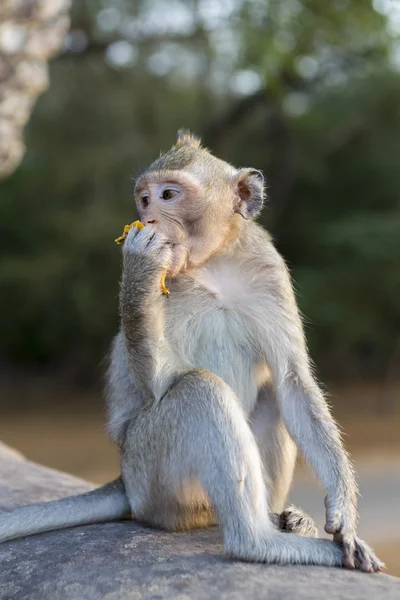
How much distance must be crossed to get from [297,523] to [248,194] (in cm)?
159

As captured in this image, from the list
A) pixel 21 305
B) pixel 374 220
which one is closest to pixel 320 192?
pixel 374 220

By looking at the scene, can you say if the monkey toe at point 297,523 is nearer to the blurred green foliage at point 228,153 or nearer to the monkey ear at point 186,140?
the monkey ear at point 186,140

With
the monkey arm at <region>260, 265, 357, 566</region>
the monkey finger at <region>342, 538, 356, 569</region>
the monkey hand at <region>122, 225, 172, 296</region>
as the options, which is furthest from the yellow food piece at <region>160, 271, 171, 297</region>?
the monkey finger at <region>342, 538, 356, 569</region>

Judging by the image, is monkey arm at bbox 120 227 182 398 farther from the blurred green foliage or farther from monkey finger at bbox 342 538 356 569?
the blurred green foliage

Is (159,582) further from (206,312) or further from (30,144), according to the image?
(30,144)

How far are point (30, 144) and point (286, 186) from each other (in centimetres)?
563

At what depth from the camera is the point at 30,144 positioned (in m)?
17.6

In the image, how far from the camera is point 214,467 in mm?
3271

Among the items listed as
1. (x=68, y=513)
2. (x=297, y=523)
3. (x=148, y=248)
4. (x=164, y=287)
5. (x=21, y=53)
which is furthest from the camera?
(x=21, y=53)

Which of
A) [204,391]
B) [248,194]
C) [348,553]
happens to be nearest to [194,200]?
[248,194]

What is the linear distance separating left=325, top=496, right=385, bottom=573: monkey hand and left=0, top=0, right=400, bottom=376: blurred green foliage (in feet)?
36.8

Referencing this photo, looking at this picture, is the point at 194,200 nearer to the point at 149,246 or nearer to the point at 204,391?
the point at 149,246

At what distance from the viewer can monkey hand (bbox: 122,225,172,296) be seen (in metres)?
3.51

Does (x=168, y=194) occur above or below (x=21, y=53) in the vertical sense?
below
